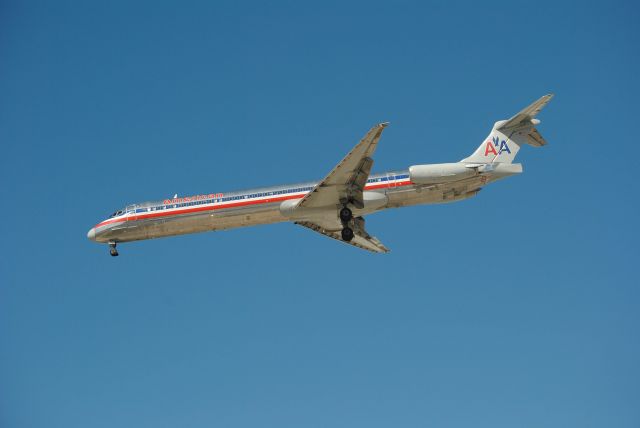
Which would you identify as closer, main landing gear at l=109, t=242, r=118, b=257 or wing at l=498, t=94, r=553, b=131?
wing at l=498, t=94, r=553, b=131

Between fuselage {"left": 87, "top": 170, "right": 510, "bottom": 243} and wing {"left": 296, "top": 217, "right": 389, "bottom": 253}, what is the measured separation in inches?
166

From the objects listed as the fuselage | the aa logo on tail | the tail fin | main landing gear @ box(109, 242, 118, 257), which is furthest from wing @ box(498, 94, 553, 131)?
main landing gear @ box(109, 242, 118, 257)

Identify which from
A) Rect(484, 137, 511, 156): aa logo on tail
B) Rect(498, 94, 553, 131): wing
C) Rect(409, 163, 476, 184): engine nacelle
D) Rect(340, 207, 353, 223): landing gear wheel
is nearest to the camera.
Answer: Rect(409, 163, 476, 184): engine nacelle

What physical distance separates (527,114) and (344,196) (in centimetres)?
1005

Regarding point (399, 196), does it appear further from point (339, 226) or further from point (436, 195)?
point (339, 226)

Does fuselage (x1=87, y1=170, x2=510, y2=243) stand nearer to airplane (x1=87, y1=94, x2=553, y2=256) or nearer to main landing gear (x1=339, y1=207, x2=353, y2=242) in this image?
airplane (x1=87, y1=94, x2=553, y2=256)

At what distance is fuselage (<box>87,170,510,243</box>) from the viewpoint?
4072 centimetres

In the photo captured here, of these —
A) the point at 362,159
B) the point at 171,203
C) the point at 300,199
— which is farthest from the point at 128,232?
the point at 362,159

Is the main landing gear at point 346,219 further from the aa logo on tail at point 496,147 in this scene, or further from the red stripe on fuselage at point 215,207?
the aa logo on tail at point 496,147

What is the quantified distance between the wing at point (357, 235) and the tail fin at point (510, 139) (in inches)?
307

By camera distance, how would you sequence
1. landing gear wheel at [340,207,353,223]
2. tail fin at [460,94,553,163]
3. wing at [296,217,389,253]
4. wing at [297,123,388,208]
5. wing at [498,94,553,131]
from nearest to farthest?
wing at [297,123,388,208] → wing at [498,94,553,131] → landing gear wheel at [340,207,353,223] → tail fin at [460,94,553,163] → wing at [296,217,389,253]

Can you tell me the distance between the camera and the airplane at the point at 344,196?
40062mm

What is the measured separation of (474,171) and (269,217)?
10524mm

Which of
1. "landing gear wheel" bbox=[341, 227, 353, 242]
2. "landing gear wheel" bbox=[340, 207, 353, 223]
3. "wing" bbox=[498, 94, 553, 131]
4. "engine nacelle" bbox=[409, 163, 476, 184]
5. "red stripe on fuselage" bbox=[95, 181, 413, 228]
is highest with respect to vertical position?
"wing" bbox=[498, 94, 553, 131]
